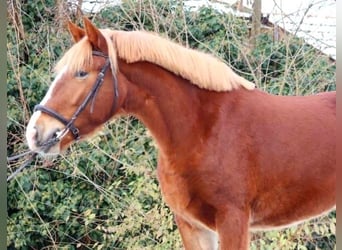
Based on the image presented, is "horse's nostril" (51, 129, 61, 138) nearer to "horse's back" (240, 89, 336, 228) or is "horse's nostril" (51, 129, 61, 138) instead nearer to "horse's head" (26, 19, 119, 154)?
"horse's head" (26, 19, 119, 154)

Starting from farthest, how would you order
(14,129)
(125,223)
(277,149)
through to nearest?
1. (14,129)
2. (125,223)
3. (277,149)

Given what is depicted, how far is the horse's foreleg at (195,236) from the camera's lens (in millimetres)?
1564

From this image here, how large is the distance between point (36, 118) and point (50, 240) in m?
1.56

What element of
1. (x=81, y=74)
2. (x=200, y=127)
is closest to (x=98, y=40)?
(x=81, y=74)

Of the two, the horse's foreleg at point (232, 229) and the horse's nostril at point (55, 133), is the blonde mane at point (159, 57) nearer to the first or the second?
the horse's nostril at point (55, 133)

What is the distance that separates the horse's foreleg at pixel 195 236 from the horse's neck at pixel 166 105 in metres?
0.26

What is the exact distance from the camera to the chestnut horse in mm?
1389

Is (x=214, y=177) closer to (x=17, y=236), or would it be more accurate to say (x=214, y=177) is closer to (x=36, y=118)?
(x=36, y=118)

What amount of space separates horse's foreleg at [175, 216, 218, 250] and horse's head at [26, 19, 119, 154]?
0.44 meters

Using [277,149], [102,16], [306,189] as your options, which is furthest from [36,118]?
[102,16]

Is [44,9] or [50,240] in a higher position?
[44,9]

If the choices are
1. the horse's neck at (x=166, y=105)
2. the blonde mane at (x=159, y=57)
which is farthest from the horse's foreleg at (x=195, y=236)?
the blonde mane at (x=159, y=57)

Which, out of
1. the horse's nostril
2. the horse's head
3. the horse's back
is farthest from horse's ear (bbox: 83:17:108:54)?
the horse's back

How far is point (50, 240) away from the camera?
276 cm
